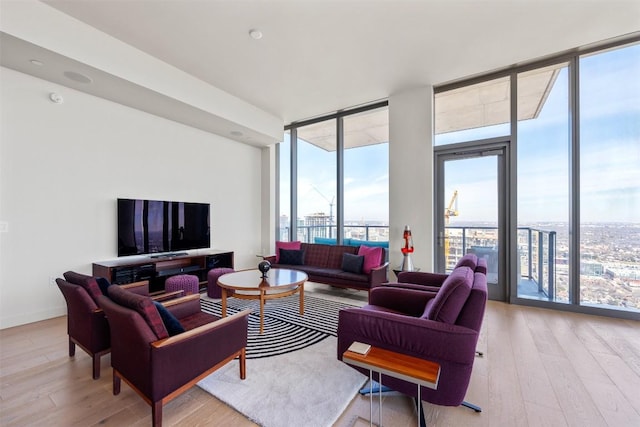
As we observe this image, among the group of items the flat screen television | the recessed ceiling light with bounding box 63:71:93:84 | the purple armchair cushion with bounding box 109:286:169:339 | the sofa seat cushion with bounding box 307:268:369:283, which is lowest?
the sofa seat cushion with bounding box 307:268:369:283

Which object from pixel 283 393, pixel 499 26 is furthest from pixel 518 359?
pixel 499 26

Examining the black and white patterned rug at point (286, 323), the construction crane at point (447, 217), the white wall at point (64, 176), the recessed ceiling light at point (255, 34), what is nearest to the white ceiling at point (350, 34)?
the recessed ceiling light at point (255, 34)

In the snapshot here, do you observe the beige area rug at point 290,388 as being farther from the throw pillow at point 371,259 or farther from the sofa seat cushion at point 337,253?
the sofa seat cushion at point 337,253

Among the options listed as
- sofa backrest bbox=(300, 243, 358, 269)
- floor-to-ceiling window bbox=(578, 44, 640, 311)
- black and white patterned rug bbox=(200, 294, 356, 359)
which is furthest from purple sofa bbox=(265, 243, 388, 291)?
floor-to-ceiling window bbox=(578, 44, 640, 311)

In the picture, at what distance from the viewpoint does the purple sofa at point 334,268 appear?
155 inches

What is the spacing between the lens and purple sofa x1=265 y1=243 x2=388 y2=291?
12.9 feet

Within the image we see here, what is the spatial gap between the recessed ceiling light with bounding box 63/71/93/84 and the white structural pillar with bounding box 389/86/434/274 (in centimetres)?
420

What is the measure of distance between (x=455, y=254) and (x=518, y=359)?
2.15 m

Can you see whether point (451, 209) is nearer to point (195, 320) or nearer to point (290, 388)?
point (290, 388)

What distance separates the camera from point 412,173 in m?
4.42

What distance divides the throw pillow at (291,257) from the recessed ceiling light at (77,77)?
3.55m

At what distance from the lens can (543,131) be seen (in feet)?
12.4

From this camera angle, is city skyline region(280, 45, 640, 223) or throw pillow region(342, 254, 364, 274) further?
throw pillow region(342, 254, 364, 274)

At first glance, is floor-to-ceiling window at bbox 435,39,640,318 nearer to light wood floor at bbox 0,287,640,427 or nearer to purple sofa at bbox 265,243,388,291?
light wood floor at bbox 0,287,640,427
